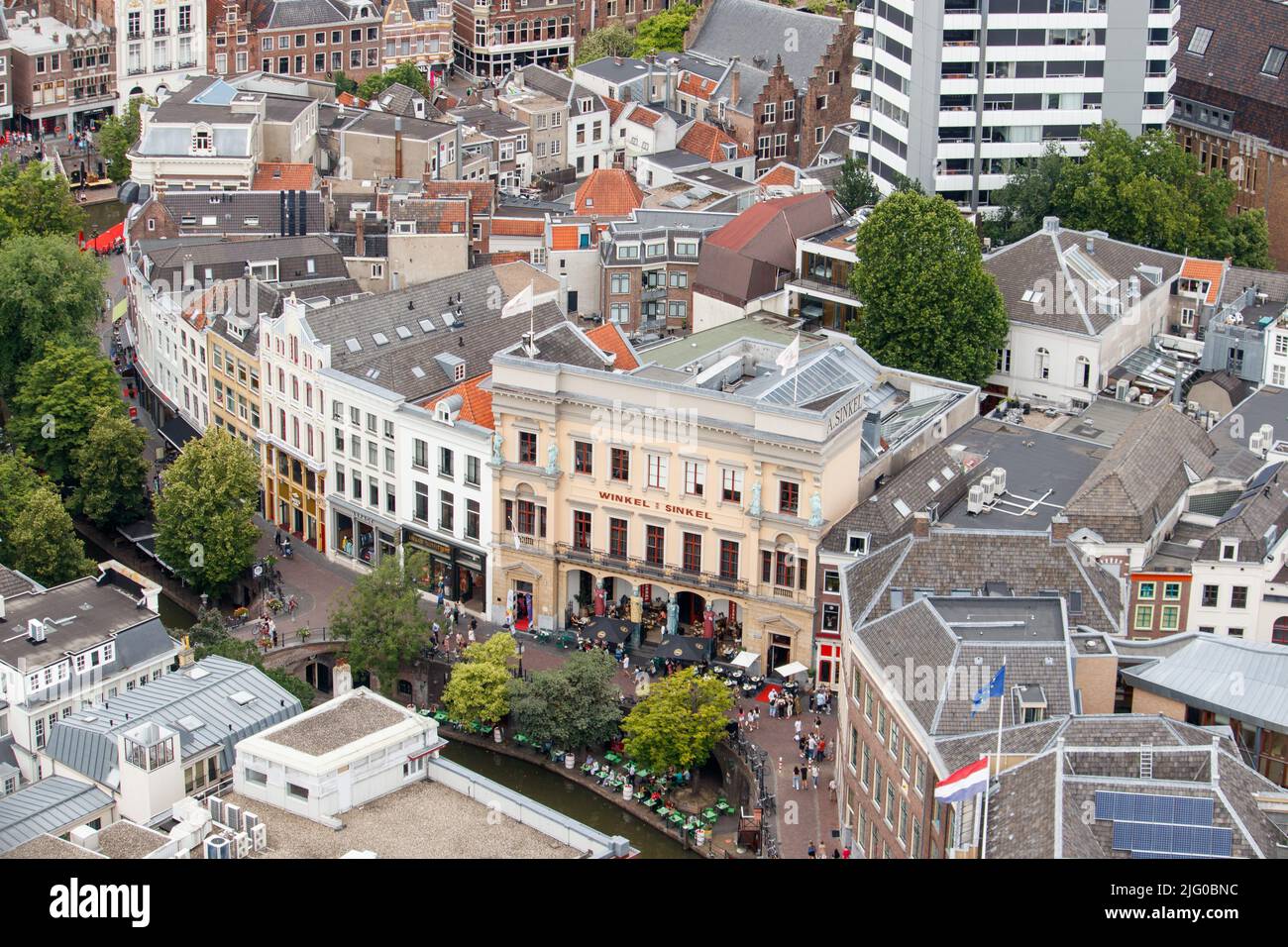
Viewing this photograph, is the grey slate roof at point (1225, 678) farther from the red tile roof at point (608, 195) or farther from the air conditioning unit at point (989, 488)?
the red tile roof at point (608, 195)

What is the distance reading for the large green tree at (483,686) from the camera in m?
106

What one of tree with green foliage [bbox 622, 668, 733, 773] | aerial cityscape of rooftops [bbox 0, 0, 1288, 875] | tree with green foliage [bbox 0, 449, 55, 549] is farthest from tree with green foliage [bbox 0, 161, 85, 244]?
tree with green foliage [bbox 622, 668, 733, 773]

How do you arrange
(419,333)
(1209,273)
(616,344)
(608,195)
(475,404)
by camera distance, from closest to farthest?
(475,404) < (616,344) < (419,333) < (1209,273) < (608,195)

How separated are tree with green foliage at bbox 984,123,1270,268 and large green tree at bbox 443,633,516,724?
61769 mm

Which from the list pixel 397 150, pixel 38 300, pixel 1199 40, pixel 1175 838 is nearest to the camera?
pixel 1175 838

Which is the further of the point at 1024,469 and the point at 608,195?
the point at 608,195

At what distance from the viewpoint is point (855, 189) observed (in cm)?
15550

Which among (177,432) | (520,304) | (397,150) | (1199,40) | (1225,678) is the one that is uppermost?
(1199,40)

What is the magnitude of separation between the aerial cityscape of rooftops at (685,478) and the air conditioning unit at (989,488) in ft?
1.90

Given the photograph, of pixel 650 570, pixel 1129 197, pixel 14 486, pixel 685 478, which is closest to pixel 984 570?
pixel 685 478

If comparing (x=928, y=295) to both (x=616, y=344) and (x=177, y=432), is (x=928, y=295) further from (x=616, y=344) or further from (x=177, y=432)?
(x=177, y=432)

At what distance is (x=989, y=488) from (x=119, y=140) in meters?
114

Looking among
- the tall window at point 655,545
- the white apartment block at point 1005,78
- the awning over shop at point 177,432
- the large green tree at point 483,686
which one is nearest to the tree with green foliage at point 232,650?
the large green tree at point 483,686

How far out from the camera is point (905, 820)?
3307 inches
